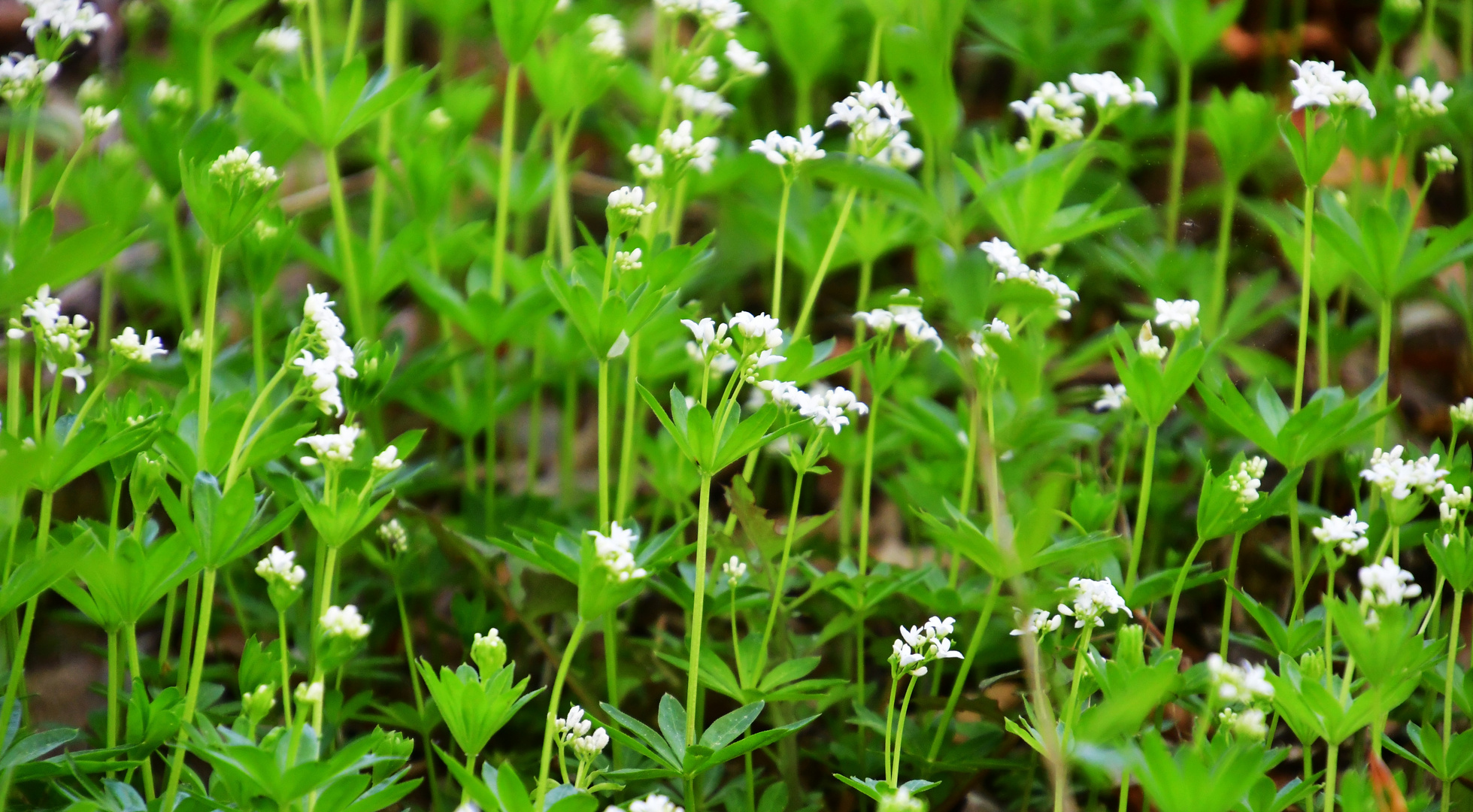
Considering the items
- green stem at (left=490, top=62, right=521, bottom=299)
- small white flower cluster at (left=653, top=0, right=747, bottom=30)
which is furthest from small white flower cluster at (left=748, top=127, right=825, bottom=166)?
green stem at (left=490, top=62, right=521, bottom=299)

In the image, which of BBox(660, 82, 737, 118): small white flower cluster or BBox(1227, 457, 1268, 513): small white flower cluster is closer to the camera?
BBox(1227, 457, 1268, 513): small white flower cluster

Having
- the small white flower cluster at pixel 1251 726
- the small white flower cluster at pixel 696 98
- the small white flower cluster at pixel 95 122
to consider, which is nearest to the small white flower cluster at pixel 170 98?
the small white flower cluster at pixel 95 122

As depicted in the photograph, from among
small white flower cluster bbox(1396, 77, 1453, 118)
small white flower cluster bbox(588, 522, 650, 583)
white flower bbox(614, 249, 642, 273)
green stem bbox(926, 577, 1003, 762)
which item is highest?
white flower bbox(614, 249, 642, 273)

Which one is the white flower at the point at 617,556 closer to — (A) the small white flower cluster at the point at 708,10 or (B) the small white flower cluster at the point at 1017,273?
(B) the small white flower cluster at the point at 1017,273

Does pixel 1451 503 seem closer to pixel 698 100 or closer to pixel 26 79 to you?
pixel 698 100

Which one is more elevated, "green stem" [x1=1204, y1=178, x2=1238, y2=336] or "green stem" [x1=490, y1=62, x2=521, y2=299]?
"green stem" [x1=490, y1=62, x2=521, y2=299]

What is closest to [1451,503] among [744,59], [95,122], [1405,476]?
[1405,476]

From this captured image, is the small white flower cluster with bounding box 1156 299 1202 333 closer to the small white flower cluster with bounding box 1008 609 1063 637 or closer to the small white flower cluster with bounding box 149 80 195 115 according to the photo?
the small white flower cluster with bounding box 1008 609 1063 637
